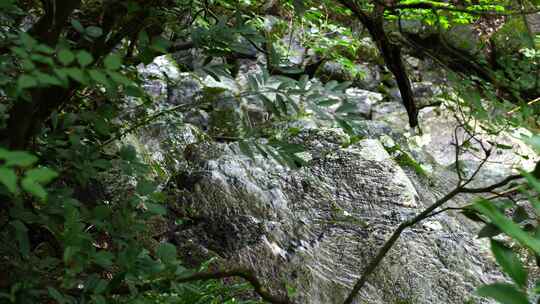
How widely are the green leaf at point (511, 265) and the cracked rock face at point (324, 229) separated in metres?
1.52

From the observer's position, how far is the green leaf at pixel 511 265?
16.2 inches

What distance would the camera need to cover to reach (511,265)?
425mm

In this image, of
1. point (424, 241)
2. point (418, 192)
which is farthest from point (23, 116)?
point (418, 192)

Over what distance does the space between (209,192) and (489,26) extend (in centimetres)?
504

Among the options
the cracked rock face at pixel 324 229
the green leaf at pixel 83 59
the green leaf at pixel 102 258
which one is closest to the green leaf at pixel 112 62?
the green leaf at pixel 83 59

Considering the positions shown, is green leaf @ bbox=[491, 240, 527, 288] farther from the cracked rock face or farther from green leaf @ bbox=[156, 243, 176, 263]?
the cracked rock face

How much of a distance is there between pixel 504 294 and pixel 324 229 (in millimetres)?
1765

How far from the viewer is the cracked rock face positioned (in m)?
1.97

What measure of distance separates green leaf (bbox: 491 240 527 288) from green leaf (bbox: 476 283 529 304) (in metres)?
0.01

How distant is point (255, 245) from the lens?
203cm

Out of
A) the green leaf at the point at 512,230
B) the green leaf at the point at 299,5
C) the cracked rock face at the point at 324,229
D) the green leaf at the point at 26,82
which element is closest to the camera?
the green leaf at the point at 512,230

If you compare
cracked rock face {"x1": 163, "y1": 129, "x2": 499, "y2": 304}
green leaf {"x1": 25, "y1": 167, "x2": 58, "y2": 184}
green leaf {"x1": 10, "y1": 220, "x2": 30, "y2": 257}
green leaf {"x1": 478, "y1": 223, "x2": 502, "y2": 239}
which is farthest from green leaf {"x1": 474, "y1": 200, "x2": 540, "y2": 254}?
cracked rock face {"x1": 163, "y1": 129, "x2": 499, "y2": 304}

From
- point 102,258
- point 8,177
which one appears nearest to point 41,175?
point 8,177

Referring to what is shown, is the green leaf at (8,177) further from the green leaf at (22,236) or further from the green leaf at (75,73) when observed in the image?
the green leaf at (22,236)
